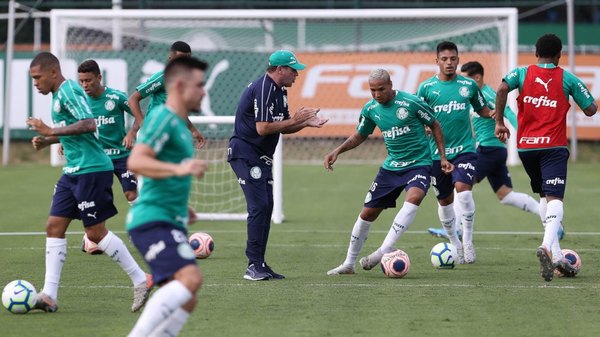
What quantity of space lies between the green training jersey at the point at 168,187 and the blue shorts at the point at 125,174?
6056 mm

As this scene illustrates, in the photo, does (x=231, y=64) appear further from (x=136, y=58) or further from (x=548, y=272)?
(x=548, y=272)

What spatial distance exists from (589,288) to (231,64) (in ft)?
54.9

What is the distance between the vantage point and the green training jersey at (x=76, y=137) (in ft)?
29.0

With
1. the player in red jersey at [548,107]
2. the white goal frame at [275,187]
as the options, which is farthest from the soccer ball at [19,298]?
the white goal frame at [275,187]

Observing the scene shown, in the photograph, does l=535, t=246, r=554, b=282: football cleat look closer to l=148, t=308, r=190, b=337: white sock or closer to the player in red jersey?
the player in red jersey

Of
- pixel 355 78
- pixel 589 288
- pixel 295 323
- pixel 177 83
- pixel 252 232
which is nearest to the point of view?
pixel 177 83

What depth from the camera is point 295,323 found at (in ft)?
27.4

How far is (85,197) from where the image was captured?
896 centimetres

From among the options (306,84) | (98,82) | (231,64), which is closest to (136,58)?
(231,64)

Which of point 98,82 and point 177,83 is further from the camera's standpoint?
point 98,82

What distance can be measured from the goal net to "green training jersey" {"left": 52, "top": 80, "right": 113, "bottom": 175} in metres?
15.3

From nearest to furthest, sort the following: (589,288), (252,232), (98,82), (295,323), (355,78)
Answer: (295,323) < (589,288) < (252,232) < (98,82) < (355,78)

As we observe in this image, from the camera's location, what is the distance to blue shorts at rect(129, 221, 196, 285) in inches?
265

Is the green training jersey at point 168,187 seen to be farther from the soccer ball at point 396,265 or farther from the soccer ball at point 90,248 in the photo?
A: the soccer ball at point 90,248
